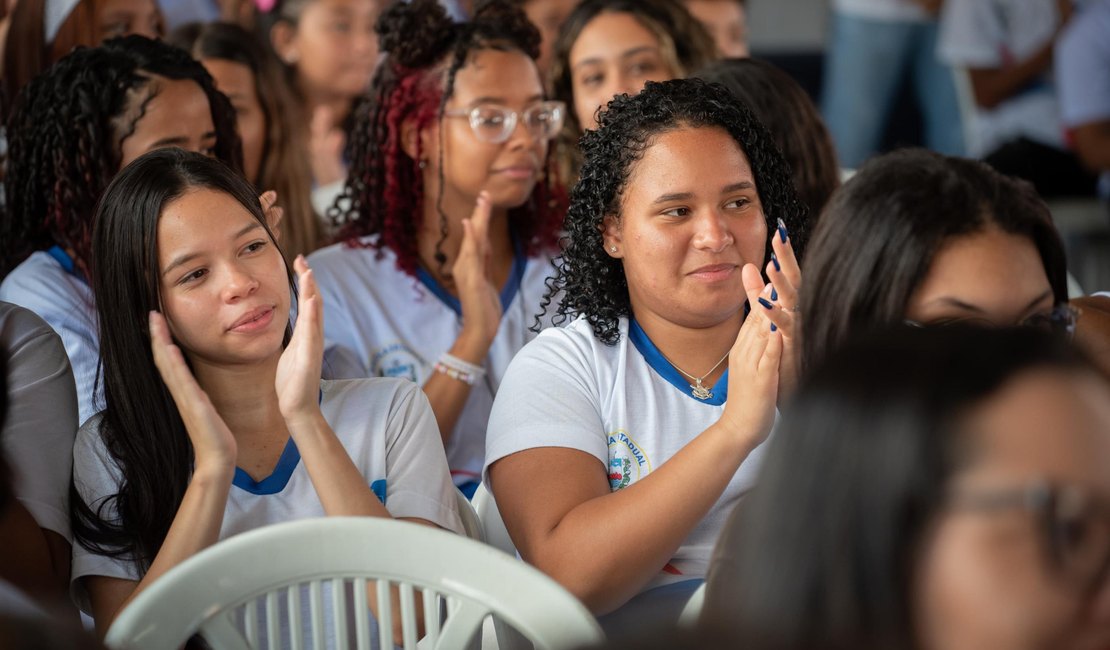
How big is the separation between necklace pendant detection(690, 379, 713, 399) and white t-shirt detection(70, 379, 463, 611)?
15.9 inches

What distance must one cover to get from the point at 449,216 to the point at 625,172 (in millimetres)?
861

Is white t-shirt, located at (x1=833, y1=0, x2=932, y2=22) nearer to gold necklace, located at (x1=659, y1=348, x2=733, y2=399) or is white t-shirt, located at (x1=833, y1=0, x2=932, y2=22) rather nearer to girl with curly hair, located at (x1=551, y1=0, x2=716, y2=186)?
girl with curly hair, located at (x1=551, y1=0, x2=716, y2=186)

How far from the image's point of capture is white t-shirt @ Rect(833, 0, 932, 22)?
17.0 feet

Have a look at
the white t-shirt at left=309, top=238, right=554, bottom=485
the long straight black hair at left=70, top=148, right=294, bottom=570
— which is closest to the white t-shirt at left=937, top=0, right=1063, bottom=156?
the white t-shirt at left=309, top=238, right=554, bottom=485

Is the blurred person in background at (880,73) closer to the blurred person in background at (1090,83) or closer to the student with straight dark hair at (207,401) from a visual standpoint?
the blurred person in background at (1090,83)

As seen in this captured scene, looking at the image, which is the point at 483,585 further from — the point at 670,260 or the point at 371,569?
the point at 670,260

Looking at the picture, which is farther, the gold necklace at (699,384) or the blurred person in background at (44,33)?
the blurred person in background at (44,33)

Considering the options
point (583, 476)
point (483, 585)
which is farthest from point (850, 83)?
point (483, 585)

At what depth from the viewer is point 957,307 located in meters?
1.45

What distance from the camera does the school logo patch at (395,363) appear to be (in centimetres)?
252

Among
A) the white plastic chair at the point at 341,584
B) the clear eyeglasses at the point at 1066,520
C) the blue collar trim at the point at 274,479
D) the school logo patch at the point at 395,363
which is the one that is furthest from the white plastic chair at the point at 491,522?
the clear eyeglasses at the point at 1066,520

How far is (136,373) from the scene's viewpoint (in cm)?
183

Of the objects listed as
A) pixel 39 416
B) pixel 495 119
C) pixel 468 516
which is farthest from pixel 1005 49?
pixel 39 416

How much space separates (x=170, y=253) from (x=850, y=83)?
4091 millimetres
